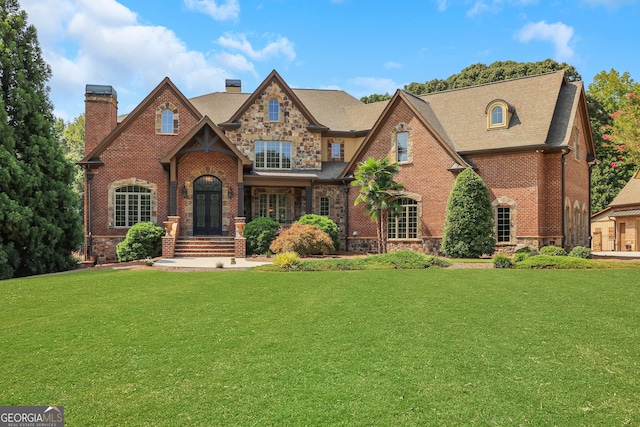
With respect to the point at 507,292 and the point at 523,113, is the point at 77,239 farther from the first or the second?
the point at 523,113

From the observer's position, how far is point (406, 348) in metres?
6.28

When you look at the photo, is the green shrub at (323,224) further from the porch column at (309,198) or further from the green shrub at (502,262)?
the green shrub at (502,262)

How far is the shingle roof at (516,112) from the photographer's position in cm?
2091

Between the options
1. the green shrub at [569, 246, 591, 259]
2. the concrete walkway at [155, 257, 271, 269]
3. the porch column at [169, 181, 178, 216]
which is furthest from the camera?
the porch column at [169, 181, 178, 216]

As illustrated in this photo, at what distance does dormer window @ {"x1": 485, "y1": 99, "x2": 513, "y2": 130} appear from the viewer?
2170 centimetres

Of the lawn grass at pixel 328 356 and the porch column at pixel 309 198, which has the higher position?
the porch column at pixel 309 198

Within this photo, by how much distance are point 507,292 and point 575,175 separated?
15.5 meters

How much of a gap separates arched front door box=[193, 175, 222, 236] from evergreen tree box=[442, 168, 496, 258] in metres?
11.1

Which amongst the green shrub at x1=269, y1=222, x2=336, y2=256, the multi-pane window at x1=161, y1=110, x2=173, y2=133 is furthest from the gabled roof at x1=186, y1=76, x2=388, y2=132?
the green shrub at x1=269, y1=222, x2=336, y2=256

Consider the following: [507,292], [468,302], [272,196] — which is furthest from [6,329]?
[272,196]

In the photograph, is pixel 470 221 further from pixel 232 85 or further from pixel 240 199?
pixel 232 85

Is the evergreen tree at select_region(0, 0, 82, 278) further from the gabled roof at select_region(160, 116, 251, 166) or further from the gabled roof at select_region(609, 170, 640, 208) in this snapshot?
the gabled roof at select_region(609, 170, 640, 208)
